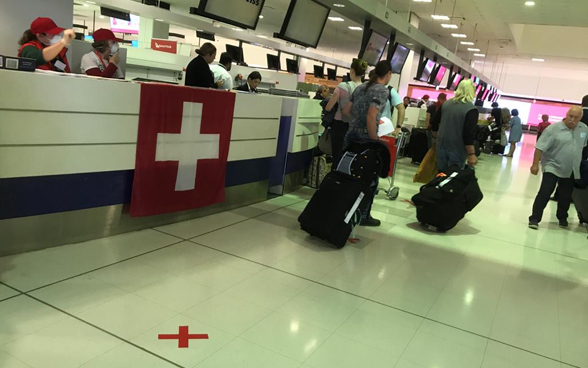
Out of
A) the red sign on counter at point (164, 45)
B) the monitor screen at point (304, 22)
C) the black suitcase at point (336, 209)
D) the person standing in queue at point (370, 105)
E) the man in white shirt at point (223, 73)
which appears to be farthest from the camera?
the red sign on counter at point (164, 45)

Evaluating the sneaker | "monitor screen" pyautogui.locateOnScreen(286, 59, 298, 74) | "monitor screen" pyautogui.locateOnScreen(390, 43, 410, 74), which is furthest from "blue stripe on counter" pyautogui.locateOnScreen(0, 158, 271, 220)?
"monitor screen" pyautogui.locateOnScreen(286, 59, 298, 74)

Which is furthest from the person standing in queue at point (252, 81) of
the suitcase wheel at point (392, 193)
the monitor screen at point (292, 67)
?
the monitor screen at point (292, 67)

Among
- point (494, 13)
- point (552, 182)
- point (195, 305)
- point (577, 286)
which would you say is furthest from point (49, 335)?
point (494, 13)

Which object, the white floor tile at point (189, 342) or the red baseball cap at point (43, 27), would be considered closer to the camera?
the white floor tile at point (189, 342)

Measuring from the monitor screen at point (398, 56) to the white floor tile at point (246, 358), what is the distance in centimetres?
892

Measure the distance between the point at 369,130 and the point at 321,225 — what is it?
A: 889mm

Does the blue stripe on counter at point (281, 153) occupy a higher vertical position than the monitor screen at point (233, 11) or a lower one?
lower

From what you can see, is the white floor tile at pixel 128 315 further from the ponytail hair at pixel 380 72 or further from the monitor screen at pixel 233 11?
the monitor screen at pixel 233 11

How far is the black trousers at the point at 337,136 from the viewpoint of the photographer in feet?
15.8

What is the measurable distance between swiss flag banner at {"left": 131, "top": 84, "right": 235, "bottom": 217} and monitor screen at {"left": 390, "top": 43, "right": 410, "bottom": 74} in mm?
6972

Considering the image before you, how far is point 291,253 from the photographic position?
3.43 metres

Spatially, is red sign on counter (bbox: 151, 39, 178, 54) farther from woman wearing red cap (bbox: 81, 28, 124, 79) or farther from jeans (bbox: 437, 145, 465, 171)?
jeans (bbox: 437, 145, 465, 171)

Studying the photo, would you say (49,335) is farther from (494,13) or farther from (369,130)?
(494,13)

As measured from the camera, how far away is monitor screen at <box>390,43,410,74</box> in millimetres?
10062
